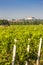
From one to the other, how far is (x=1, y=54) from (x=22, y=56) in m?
1.22

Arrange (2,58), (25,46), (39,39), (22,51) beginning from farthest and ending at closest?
(39,39) < (25,46) < (22,51) < (2,58)

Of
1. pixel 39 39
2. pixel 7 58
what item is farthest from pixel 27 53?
pixel 39 39

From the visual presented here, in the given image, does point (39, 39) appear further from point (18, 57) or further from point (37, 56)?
point (18, 57)

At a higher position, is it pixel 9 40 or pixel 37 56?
pixel 9 40

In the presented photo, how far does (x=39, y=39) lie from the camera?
17875 millimetres

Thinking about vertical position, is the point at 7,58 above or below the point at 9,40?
below

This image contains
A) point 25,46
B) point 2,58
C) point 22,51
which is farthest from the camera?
point 25,46

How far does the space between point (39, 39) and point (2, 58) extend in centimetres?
515

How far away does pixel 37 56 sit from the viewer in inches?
634

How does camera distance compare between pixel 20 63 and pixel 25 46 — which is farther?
pixel 25 46

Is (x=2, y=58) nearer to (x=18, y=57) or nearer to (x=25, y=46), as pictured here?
(x=18, y=57)

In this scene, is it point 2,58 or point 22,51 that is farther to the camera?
point 22,51

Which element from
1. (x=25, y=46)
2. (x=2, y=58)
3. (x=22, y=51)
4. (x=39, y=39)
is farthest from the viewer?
(x=39, y=39)

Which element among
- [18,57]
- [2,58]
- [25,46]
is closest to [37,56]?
[25,46]
